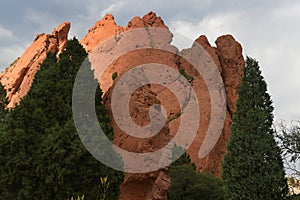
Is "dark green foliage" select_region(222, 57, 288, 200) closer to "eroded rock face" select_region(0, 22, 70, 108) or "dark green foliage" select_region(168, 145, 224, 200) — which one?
"dark green foliage" select_region(168, 145, 224, 200)

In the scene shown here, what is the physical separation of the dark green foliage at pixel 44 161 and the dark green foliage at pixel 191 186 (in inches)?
503

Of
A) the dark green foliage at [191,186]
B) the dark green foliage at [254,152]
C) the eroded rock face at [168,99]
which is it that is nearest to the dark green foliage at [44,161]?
the dark green foliage at [254,152]

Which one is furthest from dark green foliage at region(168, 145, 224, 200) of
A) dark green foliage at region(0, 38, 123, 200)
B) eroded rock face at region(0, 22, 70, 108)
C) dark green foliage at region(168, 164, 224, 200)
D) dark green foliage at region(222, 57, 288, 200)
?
eroded rock face at region(0, 22, 70, 108)

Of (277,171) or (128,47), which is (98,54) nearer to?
(128,47)

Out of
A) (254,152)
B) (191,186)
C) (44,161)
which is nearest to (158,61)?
(191,186)

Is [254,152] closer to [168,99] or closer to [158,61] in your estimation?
[168,99]

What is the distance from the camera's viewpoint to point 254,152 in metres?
16.2

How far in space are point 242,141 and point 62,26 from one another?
1964 inches

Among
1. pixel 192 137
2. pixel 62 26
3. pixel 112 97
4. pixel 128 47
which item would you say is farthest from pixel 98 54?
pixel 112 97

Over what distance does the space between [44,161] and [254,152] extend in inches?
378

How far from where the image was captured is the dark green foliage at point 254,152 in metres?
15.5

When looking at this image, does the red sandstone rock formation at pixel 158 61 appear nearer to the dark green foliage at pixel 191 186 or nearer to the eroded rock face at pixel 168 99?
the eroded rock face at pixel 168 99

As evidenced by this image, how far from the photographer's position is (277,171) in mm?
15500

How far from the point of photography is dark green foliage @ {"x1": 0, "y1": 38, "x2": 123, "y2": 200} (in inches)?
613
